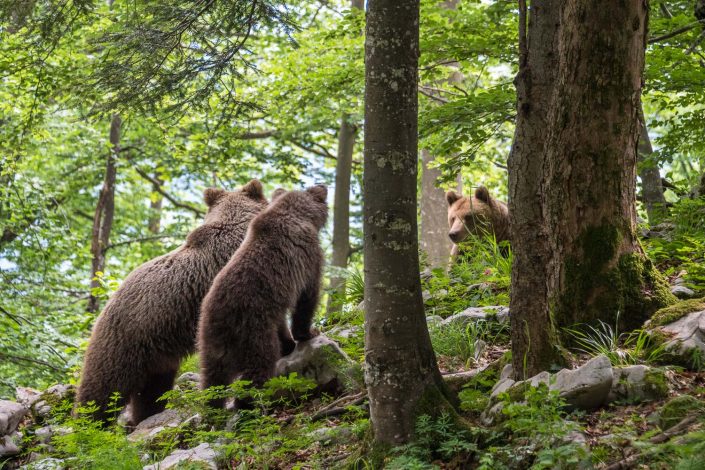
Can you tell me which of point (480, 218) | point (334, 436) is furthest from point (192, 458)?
point (480, 218)

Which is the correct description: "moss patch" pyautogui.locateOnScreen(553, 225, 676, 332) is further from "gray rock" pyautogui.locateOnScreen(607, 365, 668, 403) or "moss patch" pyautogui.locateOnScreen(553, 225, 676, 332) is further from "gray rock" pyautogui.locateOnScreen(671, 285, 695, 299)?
"gray rock" pyautogui.locateOnScreen(607, 365, 668, 403)

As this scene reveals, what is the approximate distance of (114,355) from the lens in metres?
6.47


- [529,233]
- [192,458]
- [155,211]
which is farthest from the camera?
[155,211]

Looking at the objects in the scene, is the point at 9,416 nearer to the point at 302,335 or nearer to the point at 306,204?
the point at 302,335

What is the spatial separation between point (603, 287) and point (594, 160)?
94cm

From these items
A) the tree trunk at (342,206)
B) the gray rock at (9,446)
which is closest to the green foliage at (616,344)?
the gray rock at (9,446)

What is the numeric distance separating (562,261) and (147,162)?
16516mm

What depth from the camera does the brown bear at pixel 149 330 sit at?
6473 millimetres

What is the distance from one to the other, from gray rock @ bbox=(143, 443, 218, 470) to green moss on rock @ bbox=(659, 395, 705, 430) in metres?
2.92

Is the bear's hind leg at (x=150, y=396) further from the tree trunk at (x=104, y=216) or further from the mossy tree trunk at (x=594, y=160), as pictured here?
the tree trunk at (x=104, y=216)

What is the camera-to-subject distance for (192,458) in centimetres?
486

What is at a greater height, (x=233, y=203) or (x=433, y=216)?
(x=433, y=216)

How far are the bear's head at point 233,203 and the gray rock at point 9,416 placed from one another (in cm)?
271

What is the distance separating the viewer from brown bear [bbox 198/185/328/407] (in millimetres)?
5750
